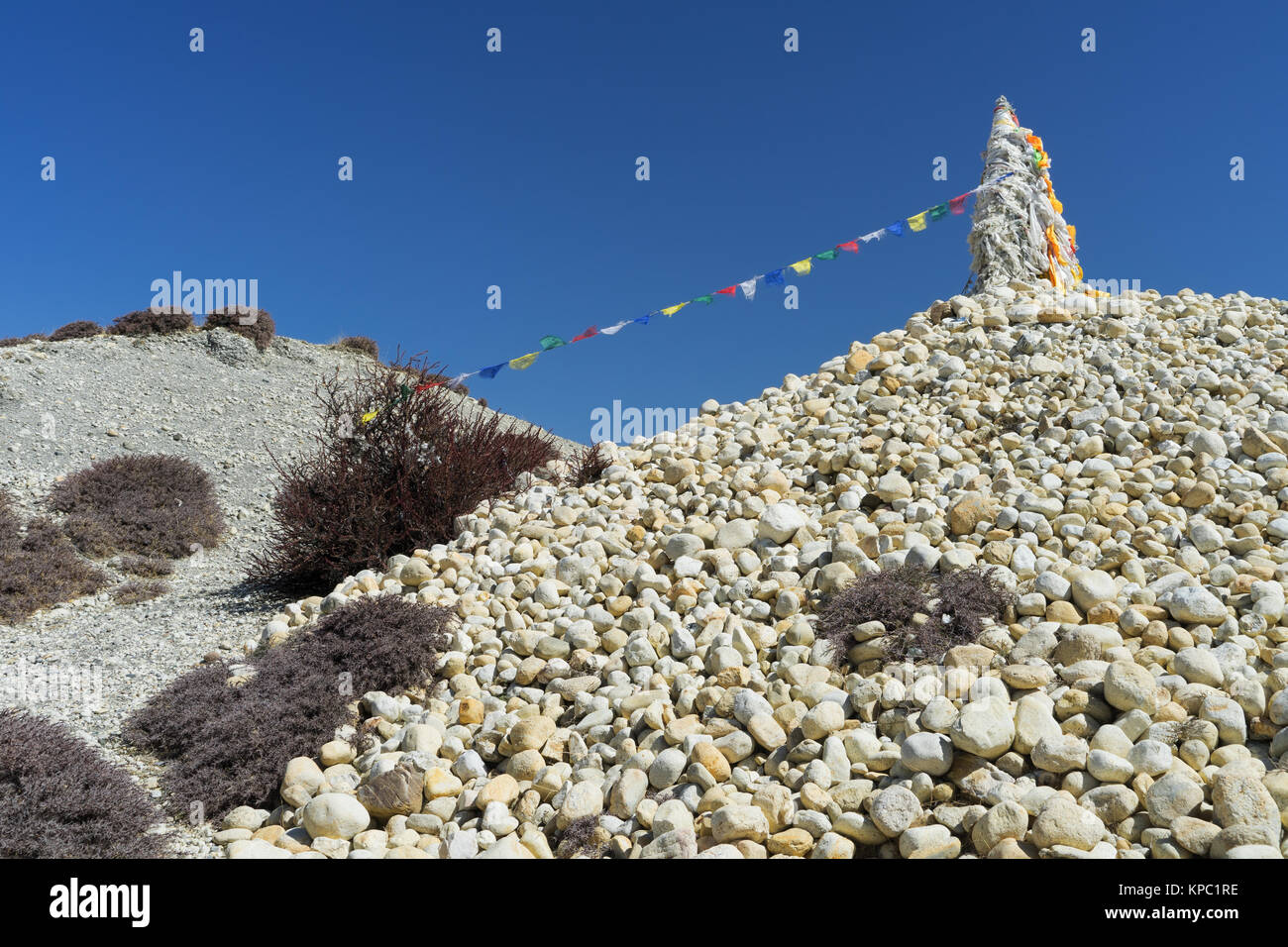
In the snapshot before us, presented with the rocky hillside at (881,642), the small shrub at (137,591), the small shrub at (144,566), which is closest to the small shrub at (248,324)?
the small shrub at (144,566)

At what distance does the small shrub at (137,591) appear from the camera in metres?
8.23

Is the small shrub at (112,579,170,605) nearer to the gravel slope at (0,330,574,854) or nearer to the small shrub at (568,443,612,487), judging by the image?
the gravel slope at (0,330,574,854)

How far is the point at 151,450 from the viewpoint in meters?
14.8

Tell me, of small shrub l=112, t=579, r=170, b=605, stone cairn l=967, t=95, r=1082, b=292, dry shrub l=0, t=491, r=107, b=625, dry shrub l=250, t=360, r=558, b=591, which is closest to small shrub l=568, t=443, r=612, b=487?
dry shrub l=250, t=360, r=558, b=591

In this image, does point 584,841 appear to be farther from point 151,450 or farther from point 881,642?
point 151,450

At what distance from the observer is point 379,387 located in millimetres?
8727

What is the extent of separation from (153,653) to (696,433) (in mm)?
5017

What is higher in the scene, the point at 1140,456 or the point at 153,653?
the point at 1140,456

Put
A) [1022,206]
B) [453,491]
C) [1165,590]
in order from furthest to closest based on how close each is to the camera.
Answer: [1022,206], [453,491], [1165,590]

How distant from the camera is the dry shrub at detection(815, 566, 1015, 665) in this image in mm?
3953

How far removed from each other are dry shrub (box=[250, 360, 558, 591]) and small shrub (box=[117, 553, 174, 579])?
170 centimetres

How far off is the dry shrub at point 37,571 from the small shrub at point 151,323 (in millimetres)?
13954
